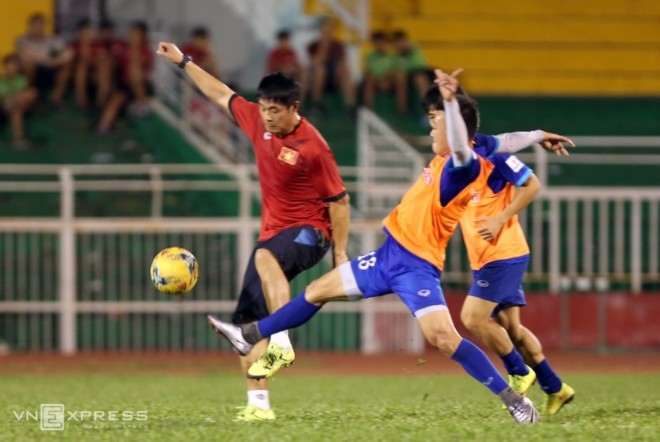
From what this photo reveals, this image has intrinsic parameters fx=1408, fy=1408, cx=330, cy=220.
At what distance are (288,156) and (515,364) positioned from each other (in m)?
2.26

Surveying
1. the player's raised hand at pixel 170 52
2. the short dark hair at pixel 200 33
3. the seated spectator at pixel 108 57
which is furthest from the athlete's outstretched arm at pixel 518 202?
the short dark hair at pixel 200 33

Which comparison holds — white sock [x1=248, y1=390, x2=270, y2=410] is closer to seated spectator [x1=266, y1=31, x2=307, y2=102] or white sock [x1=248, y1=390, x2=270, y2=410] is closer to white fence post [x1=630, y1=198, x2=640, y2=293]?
white fence post [x1=630, y1=198, x2=640, y2=293]

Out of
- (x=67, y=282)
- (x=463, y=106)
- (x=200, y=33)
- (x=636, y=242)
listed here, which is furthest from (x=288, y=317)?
(x=200, y=33)

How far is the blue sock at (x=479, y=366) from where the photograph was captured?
8.90 meters

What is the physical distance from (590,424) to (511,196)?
2.13 meters

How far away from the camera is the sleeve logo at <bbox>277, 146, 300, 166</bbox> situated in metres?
9.87

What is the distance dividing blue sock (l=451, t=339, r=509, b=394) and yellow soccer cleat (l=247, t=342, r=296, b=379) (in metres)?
1.14

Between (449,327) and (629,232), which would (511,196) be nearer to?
(449,327)

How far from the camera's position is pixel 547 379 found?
10305 mm

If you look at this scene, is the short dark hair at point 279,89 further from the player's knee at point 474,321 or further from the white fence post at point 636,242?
the white fence post at point 636,242

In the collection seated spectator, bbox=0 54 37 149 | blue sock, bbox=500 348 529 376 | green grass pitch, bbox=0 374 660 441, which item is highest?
seated spectator, bbox=0 54 37 149

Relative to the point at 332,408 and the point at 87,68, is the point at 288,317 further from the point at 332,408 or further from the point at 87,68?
the point at 87,68

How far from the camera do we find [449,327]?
8.90 meters

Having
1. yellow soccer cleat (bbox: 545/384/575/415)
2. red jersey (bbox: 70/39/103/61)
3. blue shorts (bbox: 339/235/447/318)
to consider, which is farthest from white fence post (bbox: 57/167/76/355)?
blue shorts (bbox: 339/235/447/318)
